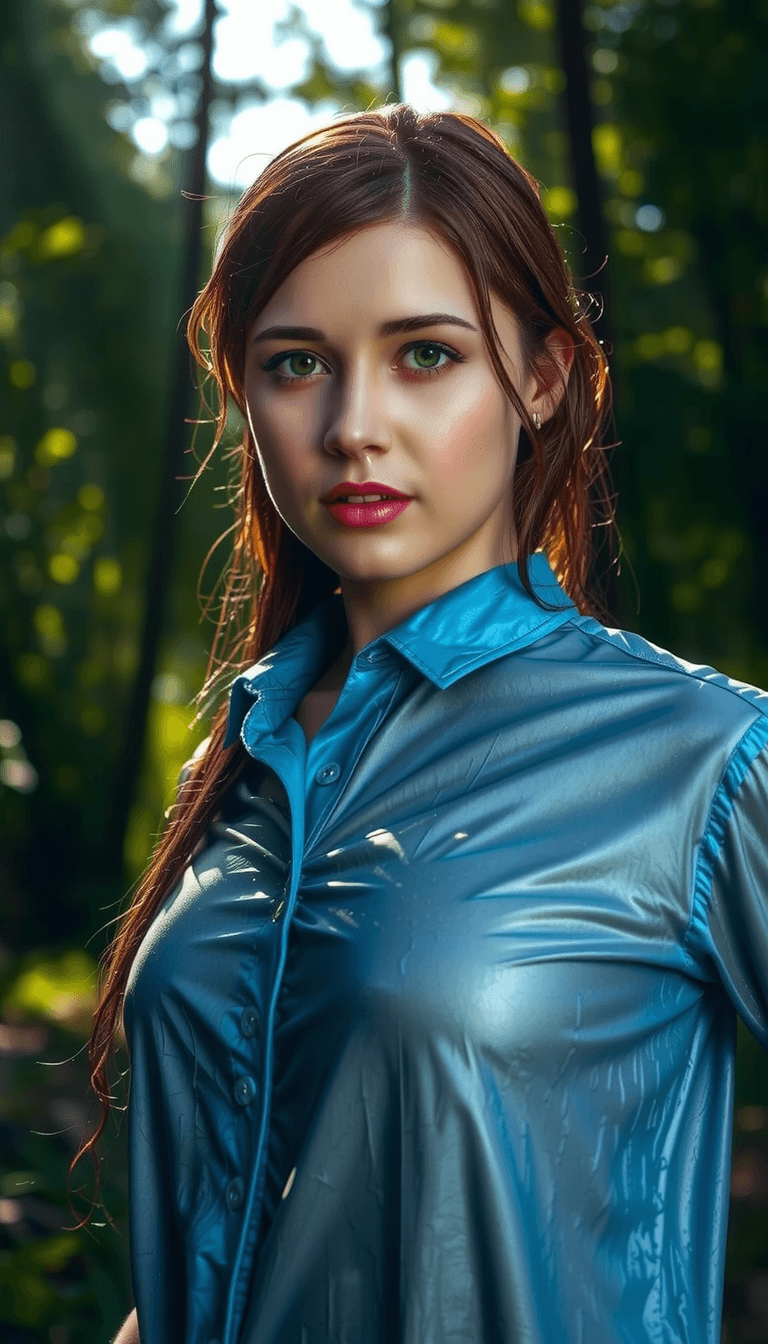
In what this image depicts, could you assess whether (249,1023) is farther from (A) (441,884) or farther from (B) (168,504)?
(B) (168,504)

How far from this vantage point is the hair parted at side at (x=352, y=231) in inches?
46.8

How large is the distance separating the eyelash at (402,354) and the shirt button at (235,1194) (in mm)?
706

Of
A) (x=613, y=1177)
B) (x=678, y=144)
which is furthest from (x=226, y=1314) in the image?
(x=678, y=144)

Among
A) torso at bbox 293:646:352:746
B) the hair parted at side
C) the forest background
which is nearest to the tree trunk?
the forest background

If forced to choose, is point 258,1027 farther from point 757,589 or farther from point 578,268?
point 578,268

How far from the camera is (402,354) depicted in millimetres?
1184

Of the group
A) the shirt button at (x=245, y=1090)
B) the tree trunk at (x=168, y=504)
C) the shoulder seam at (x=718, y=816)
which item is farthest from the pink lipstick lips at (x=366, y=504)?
the tree trunk at (x=168, y=504)

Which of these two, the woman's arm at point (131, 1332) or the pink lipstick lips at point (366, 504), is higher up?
the pink lipstick lips at point (366, 504)

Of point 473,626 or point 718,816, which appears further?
point 473,626

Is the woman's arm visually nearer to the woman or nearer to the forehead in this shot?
the woman

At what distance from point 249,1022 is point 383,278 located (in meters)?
0.65

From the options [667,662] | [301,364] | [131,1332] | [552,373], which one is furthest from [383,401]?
[131,1332]

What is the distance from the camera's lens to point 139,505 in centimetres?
471

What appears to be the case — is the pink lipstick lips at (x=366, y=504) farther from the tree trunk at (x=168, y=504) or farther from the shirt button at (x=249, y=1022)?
the tree trunk at (x=168, y=504)
